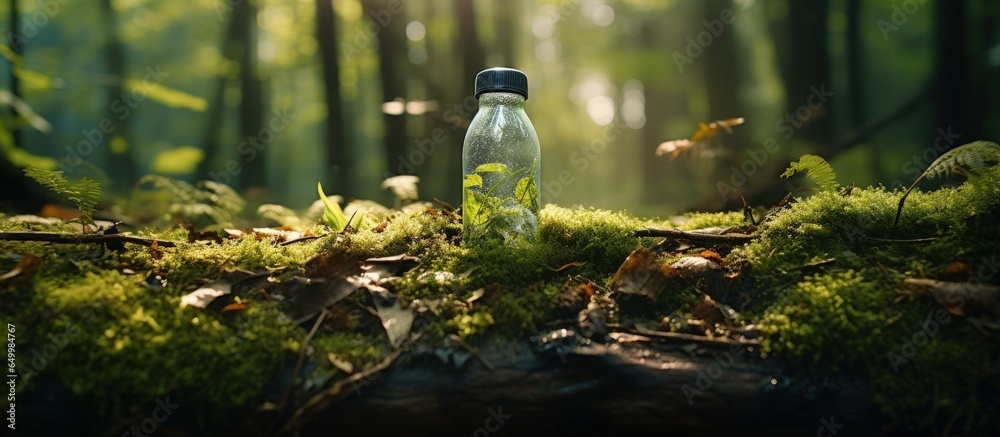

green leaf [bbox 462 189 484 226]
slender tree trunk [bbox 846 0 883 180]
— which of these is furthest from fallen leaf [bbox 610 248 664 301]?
→ slender tree trunk [bbox 846 0 883 180]

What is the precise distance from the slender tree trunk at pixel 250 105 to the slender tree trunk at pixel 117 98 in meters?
3.67

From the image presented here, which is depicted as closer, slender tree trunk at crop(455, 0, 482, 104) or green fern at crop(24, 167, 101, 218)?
green fern at crop(24, 167, 101, 218)

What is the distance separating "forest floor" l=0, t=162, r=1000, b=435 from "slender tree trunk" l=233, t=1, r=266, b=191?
42.6ft

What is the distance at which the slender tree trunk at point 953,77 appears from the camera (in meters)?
6.87

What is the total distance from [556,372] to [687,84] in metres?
16.8

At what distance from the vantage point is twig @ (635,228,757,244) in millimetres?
2889

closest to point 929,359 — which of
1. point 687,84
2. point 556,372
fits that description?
point 556,372

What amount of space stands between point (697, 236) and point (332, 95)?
319 inches

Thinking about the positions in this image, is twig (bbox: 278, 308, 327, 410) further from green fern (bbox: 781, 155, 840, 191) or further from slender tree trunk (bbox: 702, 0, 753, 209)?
slender tree trunk (bbox: 702, 0, 753, 209)

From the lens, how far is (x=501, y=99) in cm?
310

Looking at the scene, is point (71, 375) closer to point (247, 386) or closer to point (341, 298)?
point (247, 386)

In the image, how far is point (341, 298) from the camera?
2.38 meters

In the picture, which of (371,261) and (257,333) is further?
(371,261)

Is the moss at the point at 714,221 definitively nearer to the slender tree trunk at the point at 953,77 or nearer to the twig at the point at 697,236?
the twig at the point at 697,236
